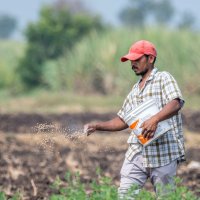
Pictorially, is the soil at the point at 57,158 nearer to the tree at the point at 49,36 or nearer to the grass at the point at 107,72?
the grass at the point at 107,72

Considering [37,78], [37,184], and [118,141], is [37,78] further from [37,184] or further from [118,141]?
[37,184]

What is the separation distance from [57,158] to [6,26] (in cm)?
13899

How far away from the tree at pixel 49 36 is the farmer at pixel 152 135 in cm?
3416

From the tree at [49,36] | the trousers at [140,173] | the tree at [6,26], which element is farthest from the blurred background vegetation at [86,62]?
the tree at [6,26]

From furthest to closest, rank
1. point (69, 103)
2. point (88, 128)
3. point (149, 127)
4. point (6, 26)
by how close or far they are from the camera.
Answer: point (6, 26)
point (69, 103)
point (88, 128)
point (149, 127)

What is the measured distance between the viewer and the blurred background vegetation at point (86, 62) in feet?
96.8

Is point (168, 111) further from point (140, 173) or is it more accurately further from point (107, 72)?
point (107, 72)

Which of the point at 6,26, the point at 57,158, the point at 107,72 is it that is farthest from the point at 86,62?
the point at 6,26

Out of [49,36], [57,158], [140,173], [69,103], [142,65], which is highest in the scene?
[49,36]

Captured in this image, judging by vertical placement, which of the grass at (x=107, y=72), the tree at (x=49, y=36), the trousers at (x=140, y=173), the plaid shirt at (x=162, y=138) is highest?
the tree at (x=49, y=36)

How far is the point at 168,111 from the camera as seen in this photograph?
6363mm

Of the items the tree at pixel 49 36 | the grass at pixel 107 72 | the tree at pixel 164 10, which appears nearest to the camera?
the grass at pixel 107 72

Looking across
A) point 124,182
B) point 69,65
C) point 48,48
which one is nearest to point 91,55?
point 69,65

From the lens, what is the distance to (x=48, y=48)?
4303cm
